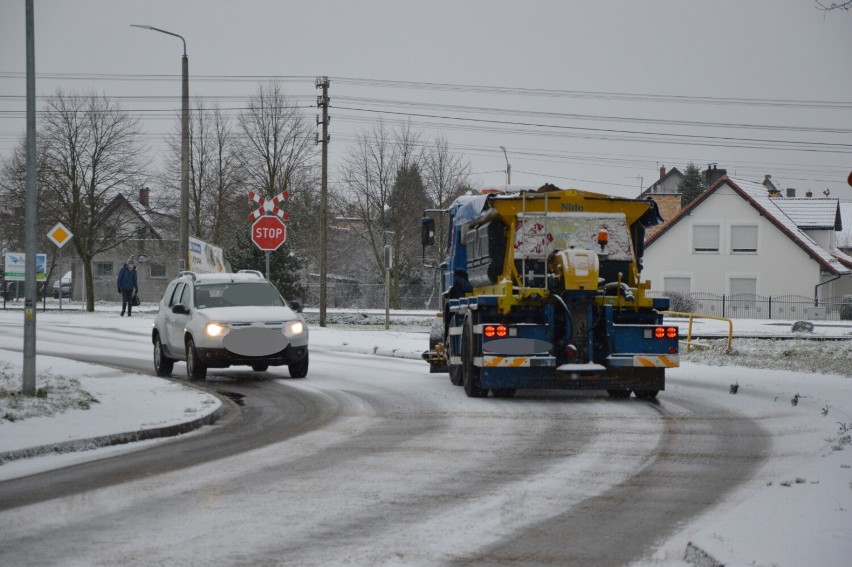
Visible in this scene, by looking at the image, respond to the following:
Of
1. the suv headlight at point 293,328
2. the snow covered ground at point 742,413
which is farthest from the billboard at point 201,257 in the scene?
the suv headlight at point 293,328

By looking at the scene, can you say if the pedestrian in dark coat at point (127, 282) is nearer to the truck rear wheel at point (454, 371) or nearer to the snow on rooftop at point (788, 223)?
the truck rear wheel at point (454, 371)

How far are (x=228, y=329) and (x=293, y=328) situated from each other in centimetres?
101

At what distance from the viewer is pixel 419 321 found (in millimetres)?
42312

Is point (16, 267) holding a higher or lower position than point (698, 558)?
higher

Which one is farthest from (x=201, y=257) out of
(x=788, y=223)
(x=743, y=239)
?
(x=788, y=223)

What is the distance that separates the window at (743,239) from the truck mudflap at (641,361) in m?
47.1

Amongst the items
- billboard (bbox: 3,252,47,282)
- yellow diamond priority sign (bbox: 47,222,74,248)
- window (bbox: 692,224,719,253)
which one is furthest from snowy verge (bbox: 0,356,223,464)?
window (bbox: 692,224,719,253)

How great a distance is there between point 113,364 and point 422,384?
21.4 ft

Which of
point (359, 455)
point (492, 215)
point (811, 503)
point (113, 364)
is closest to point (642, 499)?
point (811, 503)

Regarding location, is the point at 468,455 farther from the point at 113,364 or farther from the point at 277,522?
the point at 113,364

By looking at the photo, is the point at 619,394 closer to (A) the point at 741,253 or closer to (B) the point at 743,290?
(B) the point at 743,290

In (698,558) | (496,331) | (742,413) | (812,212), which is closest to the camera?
(698,558)

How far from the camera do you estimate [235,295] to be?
1916 centimetres

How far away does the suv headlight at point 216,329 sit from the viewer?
17797 millimetres
